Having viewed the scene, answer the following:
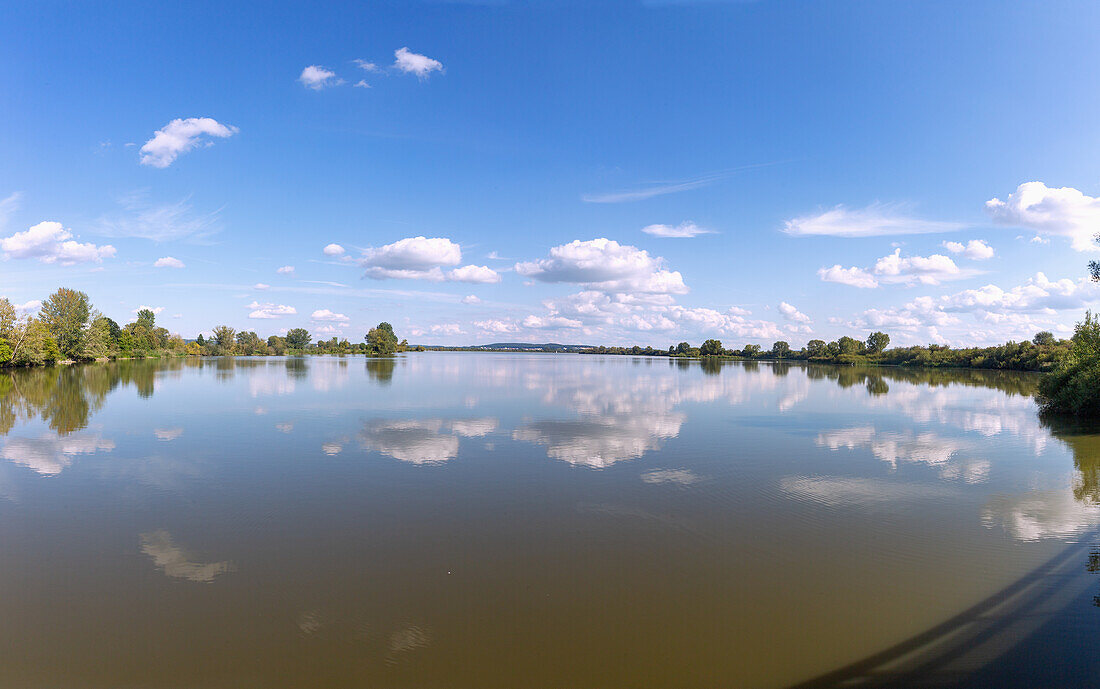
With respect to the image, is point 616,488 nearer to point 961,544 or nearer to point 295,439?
point 961,544

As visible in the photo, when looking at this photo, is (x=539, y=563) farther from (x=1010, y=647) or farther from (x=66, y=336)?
(x=66, y=336)

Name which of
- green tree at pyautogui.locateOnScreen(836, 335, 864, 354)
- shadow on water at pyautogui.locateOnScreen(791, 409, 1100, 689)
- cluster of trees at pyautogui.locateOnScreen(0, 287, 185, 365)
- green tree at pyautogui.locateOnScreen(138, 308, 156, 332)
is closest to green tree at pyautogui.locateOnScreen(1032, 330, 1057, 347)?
green tree at pyautogui.locateOnScreen(836, 335, 864, 354)

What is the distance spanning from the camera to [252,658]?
4.16 m

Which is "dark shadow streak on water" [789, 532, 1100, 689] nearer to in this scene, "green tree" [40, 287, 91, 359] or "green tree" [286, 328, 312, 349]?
"green tree" [40, 287, 91, 359]

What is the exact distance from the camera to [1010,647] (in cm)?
454

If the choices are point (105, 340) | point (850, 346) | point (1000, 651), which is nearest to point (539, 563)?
point (1000, 651)

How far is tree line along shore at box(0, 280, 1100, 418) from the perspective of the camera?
22.2 metres

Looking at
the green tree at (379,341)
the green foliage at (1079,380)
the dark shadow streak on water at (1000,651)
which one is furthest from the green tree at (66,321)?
the green foliage at (1079,380)

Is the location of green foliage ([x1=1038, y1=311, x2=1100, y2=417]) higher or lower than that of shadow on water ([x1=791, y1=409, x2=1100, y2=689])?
higher

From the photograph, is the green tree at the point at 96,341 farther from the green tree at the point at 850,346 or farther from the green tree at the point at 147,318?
the green tree at the point at 850,346

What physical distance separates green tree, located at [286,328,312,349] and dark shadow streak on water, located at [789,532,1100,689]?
159214 millimetres

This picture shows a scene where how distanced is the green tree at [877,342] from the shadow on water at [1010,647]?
418 ft

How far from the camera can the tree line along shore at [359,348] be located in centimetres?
2225

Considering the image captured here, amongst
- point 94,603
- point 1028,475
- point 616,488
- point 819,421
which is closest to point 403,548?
point 94,603
